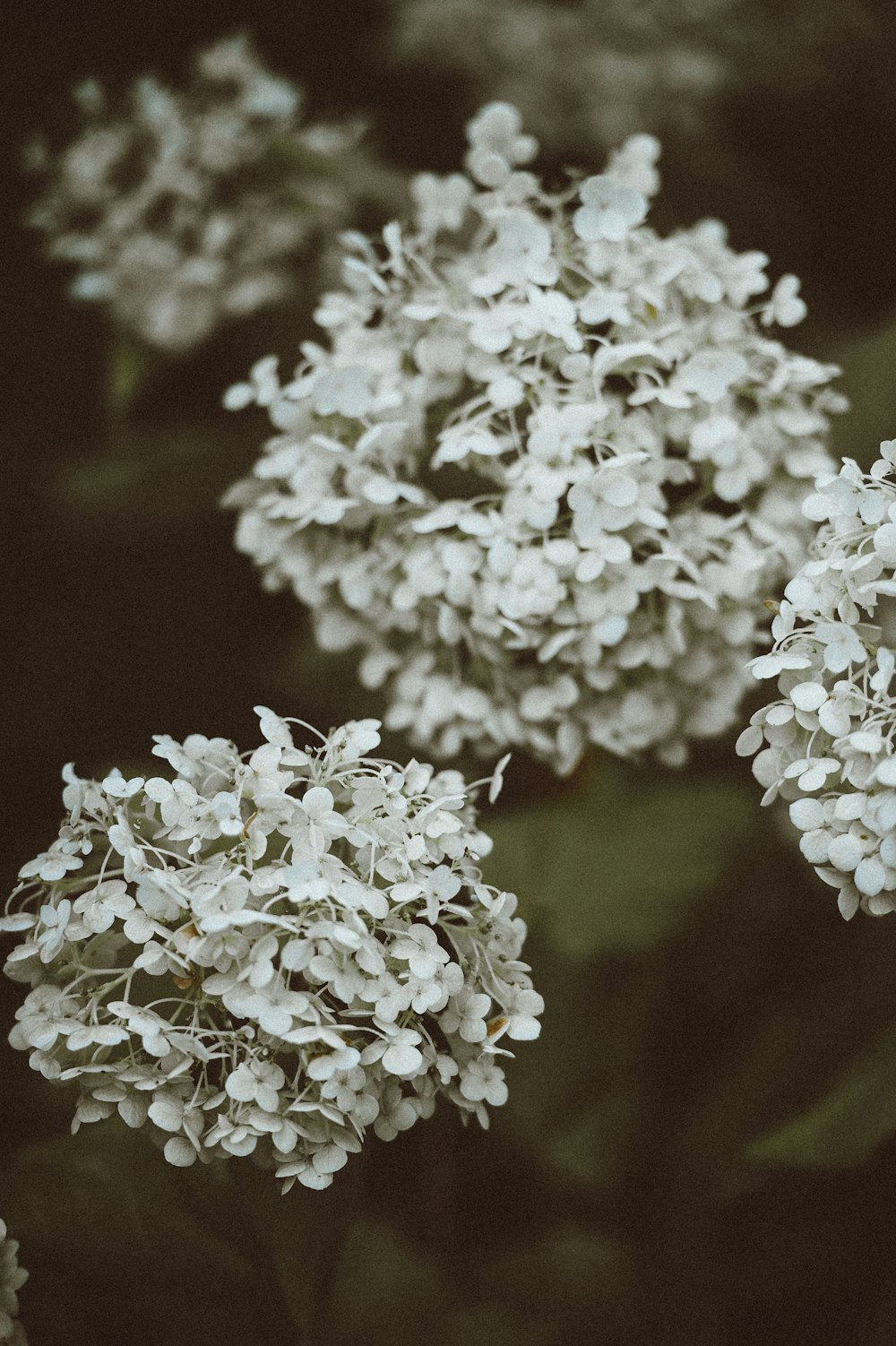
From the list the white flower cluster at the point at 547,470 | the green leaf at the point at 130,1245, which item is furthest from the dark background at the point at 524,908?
the white flower cluster at the point at 547,470

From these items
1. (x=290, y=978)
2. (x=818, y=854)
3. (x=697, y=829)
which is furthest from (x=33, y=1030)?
(x=697, y=829)

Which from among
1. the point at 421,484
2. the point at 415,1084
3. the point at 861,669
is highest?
the point at 421,484

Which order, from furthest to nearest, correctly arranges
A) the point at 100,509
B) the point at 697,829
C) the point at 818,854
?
the point at 100,509, the point at 697,829, the point at 818,854

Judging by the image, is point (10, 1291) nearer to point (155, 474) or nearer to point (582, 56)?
point (155, 474)

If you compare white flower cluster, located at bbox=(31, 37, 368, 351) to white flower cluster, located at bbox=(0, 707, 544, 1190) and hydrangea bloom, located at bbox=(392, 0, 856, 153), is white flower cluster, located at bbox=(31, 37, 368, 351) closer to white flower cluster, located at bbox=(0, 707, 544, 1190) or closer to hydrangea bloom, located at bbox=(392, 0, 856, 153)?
hydrangea bloom, located at bbox=(392, 0, 856, 153)

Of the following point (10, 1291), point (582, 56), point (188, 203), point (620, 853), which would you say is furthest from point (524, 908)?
point (582, 56)

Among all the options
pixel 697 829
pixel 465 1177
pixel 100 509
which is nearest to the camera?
pixel 465 1177

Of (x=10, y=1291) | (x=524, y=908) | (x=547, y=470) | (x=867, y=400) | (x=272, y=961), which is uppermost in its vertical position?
(x=867, y=400)

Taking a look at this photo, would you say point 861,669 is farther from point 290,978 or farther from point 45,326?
point 45,326
